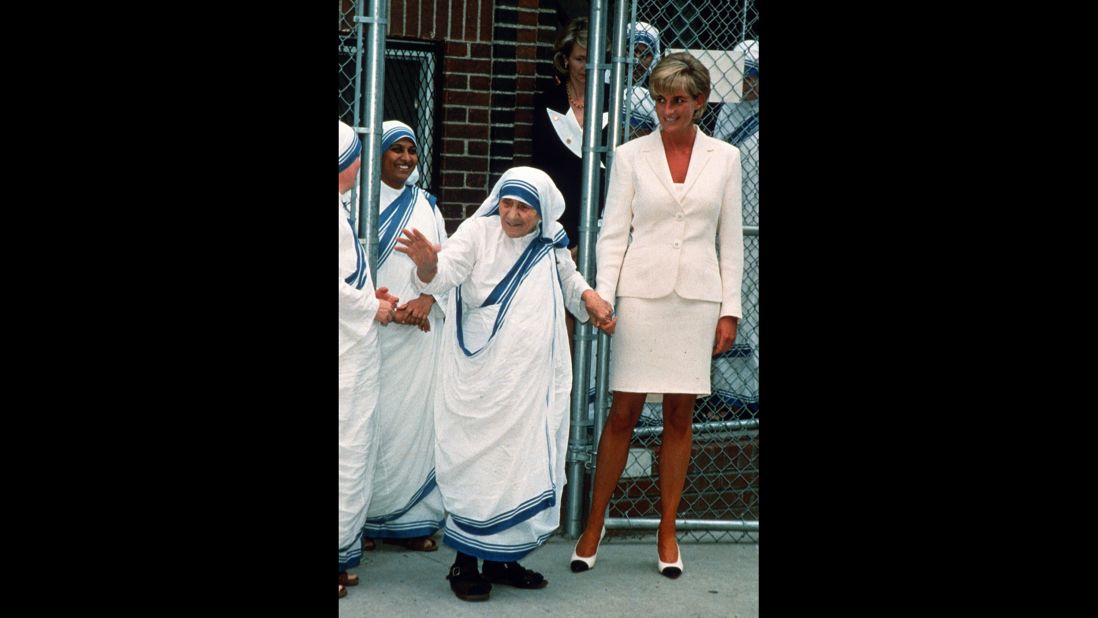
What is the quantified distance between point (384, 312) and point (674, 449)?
1.29 metres

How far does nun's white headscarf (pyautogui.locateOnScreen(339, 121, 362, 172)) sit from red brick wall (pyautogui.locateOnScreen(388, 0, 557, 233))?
7.13 feet

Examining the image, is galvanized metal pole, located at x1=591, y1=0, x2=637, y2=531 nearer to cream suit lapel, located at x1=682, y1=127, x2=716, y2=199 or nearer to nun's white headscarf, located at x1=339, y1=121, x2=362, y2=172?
cream suit lapel, located at x1=682, y1=127, x2=716, y2=199

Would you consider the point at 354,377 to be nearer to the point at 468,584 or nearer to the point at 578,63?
the point at 468,584

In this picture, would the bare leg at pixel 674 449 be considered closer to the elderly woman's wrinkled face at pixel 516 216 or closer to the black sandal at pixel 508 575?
the black sandal at pixel 508 575

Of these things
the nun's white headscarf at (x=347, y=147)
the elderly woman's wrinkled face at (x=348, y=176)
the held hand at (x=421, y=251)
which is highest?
the nun's white headscarf at (x=347, y=147)

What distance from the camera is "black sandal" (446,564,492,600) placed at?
4348mm

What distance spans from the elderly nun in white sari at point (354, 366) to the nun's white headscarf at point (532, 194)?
1.71 feet

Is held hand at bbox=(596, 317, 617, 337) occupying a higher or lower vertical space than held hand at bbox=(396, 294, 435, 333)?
lower

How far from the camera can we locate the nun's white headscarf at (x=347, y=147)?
4.06 metres

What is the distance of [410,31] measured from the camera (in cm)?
612

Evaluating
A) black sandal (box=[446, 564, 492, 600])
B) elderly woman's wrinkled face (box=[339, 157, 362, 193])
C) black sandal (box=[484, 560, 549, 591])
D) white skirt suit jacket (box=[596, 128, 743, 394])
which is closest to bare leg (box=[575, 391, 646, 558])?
white skirt suit jacket (box=[596, 128, 743, 394])

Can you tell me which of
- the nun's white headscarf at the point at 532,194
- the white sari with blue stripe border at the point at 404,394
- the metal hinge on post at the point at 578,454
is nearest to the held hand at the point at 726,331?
the nun's white headscarf at the point at 532,194

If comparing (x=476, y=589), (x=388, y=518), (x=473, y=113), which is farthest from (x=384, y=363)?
(x=473, y=113)

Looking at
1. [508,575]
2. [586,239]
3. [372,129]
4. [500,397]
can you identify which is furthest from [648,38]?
[508,575]
